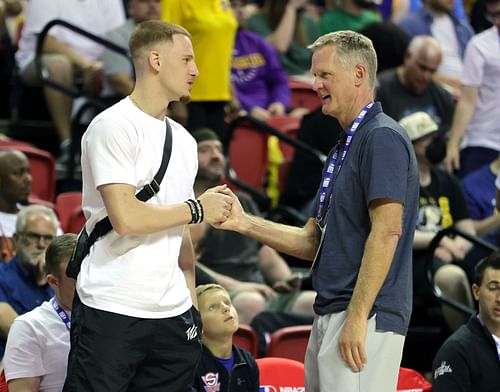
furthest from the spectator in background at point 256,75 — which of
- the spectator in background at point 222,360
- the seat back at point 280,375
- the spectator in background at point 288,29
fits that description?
the spectator in background at point 222,360

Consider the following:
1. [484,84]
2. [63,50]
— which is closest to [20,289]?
[63,50]

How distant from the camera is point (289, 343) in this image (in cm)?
641

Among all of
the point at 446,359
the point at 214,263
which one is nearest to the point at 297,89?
the point at 214,263

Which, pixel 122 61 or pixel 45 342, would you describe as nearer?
pixel 45 342

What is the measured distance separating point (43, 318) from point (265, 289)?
2.52 m

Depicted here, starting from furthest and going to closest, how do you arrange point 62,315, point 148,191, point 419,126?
1. point 419,126
2. point 62,315
3. point 148,191

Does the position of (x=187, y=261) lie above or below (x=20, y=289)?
above

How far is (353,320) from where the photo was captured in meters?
4.21

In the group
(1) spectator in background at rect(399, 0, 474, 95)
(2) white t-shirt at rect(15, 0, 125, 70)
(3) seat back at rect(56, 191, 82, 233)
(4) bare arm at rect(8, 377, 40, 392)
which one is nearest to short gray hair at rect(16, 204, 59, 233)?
(3) seat back at rect(56, 191, 82, 233)

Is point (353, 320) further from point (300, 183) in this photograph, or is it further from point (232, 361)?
point (300, 183)

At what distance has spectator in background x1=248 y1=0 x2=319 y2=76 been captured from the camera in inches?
424

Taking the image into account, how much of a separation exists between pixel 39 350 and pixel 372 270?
1505mm

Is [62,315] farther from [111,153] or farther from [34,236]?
[34,236]

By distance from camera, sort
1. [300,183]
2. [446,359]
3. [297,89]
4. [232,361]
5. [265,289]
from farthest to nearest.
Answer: [297,89] < [300,183] < [265,289] < [446,359] < [232,361]
